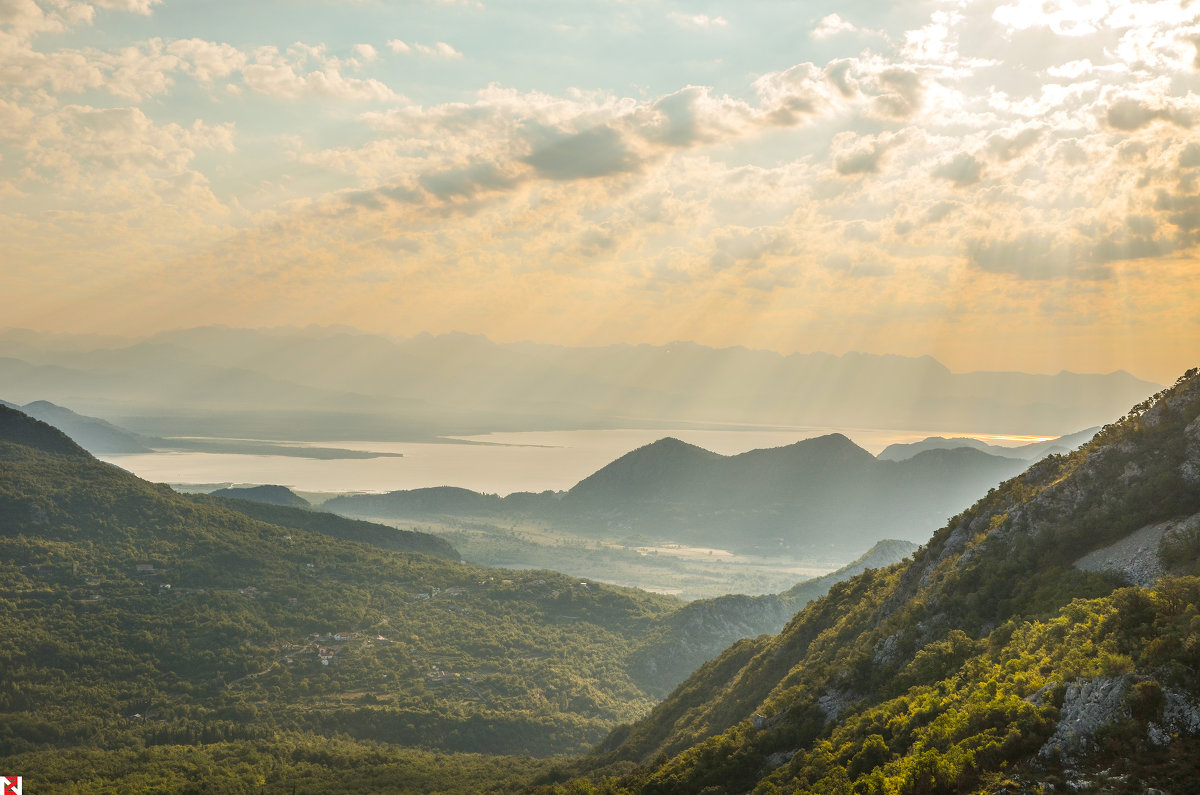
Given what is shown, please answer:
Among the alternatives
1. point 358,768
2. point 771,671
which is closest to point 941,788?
point 771,671

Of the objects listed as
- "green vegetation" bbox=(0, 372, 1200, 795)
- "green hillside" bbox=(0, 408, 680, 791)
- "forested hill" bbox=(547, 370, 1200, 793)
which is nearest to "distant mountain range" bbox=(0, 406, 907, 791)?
"green hillside" bbox=(0, 408, 680, 791)

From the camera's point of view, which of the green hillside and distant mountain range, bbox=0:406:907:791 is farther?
the green hillside

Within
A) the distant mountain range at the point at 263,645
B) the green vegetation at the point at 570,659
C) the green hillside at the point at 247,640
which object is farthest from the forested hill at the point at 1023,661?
the green hillside at the point at 247,640

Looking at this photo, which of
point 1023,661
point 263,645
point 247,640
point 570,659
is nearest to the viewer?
point 1023,661

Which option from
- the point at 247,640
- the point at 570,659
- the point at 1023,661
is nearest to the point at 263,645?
the point at 247,640

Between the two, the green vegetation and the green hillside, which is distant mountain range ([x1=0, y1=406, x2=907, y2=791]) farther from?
the green vegetation

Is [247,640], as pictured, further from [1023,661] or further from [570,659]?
[1023,661]

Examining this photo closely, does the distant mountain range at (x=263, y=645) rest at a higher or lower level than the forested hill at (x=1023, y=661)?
lower

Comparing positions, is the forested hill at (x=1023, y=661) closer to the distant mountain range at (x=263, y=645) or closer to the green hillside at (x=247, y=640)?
the distant mountain range at (x=263, y=645)
